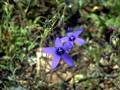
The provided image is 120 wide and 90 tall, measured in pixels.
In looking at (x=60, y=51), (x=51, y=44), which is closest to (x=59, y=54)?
(x=60, y=51)

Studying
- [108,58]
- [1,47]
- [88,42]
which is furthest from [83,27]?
[1,47]

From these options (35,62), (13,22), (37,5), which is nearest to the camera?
(35,62)

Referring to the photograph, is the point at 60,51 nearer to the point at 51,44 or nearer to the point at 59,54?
the point at 59,54

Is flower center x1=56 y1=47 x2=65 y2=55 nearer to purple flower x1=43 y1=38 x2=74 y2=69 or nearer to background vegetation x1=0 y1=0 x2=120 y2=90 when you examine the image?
purple flower x1=43 y1=38 x2=74 y2=69

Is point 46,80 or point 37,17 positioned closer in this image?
point 46,80

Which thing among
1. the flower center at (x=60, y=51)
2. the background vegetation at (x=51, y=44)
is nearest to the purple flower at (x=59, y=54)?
the flower center at (x=60, y=51)

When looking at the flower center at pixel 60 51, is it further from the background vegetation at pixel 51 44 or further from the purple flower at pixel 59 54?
the background vegetation at pixel 51 44

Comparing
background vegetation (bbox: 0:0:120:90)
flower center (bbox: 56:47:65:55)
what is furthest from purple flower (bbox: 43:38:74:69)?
background vegetation (bbox: 0:0:120:90)

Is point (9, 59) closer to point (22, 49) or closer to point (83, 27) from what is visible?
point (22, 49)

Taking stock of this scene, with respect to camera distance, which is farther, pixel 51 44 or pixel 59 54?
pixel 51 44
